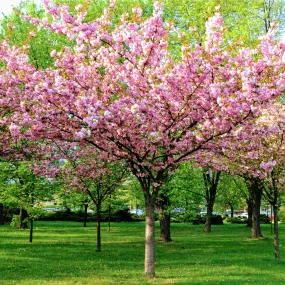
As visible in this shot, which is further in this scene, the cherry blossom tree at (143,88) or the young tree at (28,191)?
the young tree at (28,191)

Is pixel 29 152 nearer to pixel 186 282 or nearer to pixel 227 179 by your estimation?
pixel 186 282

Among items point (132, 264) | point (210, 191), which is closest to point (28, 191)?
point (132, 264)

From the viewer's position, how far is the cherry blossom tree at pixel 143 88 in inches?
499

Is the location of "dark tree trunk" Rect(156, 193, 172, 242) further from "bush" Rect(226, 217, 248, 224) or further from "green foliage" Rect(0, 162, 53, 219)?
"bush" Rect(226, 217, 248, 224)

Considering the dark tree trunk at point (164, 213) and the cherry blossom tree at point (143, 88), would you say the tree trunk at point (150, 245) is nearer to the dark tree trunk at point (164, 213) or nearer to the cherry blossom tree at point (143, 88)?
the cherry blossom tree at point (143, 88)

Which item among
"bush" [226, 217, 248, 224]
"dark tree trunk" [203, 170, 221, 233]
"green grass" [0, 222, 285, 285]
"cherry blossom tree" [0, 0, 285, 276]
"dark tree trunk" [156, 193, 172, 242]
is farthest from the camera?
"bush" [226, 217, 248, 224]

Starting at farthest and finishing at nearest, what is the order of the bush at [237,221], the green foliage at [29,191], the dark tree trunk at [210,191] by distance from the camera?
the bush at [237,221], the dark tree trunk at [210,191], the green foliage at [29,191]

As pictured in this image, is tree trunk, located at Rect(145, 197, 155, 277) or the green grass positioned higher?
tree trunk, located at Rect(145, 197, 155, 277)

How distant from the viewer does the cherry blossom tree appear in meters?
12.7

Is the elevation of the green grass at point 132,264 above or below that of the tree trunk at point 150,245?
below

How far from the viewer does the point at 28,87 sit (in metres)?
13.8

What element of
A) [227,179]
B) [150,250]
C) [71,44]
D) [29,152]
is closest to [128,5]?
[71,44]

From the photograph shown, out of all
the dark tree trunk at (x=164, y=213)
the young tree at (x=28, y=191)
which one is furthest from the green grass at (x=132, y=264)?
the young tree at (x=28, y=191)

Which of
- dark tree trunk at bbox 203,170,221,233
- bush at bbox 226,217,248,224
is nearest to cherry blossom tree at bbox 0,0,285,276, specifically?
dark tree trunk at bbox 203,170,221,233
